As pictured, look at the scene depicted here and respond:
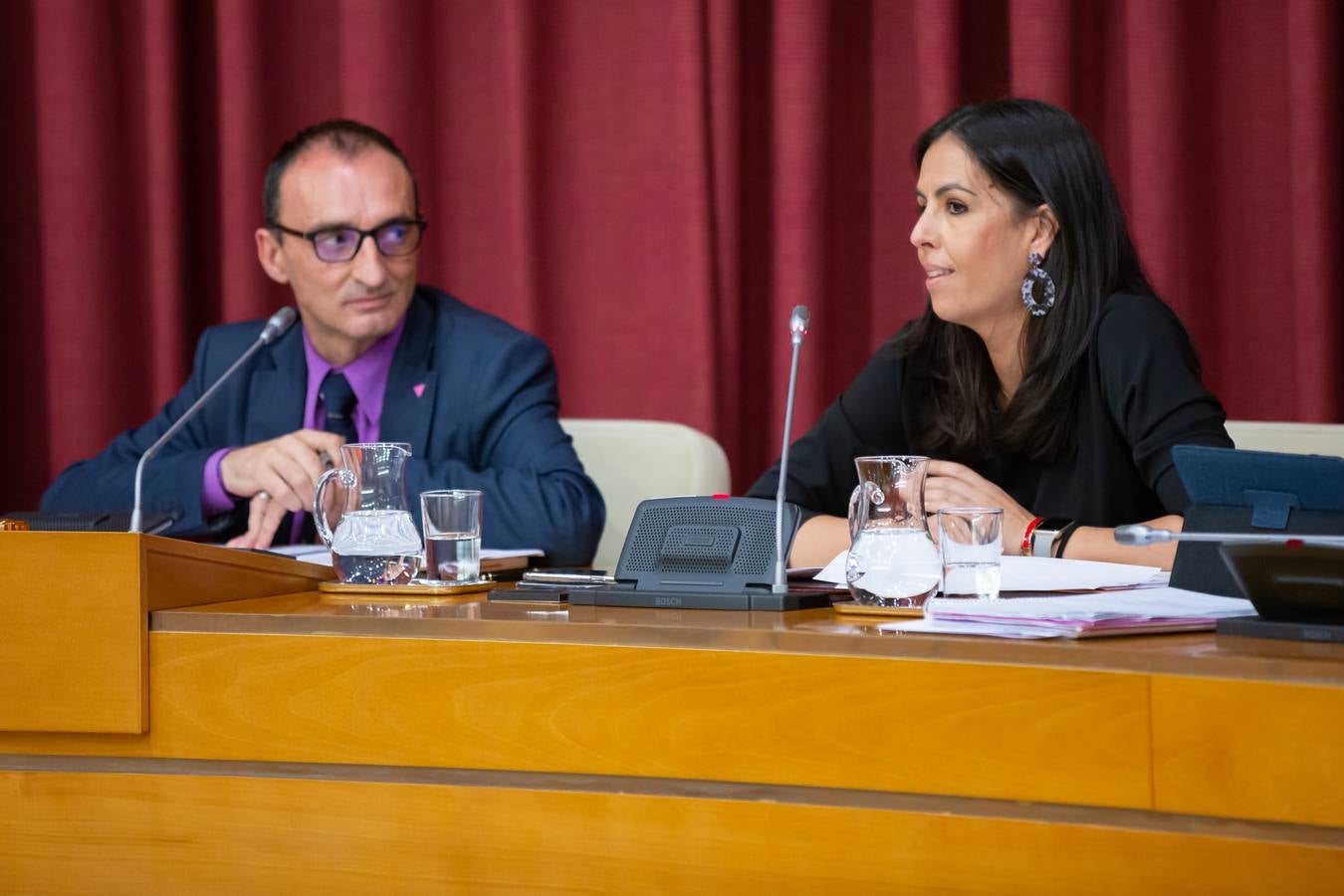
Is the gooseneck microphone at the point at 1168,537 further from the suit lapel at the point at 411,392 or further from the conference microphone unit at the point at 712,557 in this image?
the suit lapel at the point at 411,392

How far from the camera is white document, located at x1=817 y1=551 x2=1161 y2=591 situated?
4.45 ft

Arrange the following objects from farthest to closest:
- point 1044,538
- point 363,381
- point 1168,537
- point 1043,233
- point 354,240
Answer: point 363,381 → point 354,240 → point 1043,233 → point 1044,538 → point 1168,537

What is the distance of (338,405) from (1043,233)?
1219mm

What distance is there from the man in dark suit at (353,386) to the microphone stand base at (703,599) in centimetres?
91

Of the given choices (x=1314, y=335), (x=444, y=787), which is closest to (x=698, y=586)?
(x=444, y=787)

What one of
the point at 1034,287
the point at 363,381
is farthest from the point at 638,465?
the point at 1034,287

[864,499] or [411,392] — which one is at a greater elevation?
[411,392]

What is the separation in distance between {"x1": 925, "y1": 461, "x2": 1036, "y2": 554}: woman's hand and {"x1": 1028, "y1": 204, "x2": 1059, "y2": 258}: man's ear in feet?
1.40

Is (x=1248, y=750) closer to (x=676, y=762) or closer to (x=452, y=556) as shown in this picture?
(x=676, y=762)

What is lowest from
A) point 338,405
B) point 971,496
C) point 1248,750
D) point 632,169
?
point 1248,750

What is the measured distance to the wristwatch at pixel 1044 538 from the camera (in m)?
1.75

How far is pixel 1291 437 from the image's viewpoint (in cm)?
211

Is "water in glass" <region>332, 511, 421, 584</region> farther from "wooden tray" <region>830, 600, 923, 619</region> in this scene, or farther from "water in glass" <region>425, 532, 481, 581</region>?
"wooden tray" <region>830, 600, 923, 619</region>

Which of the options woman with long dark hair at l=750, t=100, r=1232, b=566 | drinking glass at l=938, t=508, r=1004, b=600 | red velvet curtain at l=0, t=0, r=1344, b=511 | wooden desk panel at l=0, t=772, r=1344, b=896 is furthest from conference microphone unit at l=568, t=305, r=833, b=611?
red velvet curtain at l=0, t=0, r=1344, b=511
